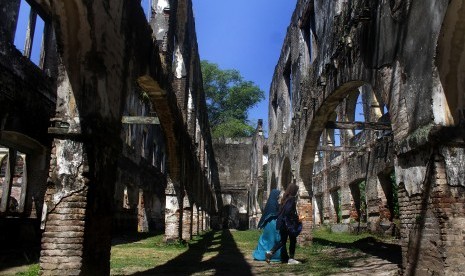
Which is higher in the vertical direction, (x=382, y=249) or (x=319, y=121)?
(x=319, y=121)

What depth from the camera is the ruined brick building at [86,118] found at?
4.79m

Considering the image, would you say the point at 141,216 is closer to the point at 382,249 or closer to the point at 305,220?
the point at 305,220

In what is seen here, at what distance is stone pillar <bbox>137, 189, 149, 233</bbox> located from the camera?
18.7 m

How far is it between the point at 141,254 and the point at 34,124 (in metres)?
3.96

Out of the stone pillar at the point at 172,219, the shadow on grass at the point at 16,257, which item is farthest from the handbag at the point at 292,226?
the stone pillar at the point at 172,219

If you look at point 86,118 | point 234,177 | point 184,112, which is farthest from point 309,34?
point 234,177

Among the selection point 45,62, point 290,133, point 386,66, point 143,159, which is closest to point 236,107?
point 143,159

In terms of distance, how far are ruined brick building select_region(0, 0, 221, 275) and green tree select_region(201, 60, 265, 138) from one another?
73.3 feet

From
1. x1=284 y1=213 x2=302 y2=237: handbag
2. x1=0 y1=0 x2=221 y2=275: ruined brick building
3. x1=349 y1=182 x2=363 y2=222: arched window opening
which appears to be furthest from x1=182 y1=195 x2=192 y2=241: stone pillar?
x1=349 y1=182 x2=363 y2=222: arched window opening

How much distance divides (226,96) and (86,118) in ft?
115

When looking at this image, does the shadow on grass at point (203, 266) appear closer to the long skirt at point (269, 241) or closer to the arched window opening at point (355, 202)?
the long skirt at point (269, 241)

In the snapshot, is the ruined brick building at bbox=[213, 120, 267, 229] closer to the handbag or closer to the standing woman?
the standing woman

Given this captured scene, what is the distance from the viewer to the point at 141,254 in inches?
358

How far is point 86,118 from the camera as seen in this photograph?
16.2 feet
